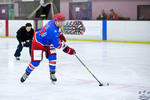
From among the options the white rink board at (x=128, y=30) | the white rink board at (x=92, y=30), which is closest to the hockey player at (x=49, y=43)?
the white rink board at (x=128, y=30)

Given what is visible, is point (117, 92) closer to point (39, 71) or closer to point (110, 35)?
point (39, 71)

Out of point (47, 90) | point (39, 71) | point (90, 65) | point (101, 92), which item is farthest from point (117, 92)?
point (90, 65)

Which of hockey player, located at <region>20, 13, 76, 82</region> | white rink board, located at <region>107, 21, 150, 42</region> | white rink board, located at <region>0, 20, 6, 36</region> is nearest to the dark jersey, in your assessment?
hockey player, located at <region>20, 13, 76, 82</region>

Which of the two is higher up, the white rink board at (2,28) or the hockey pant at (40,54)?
the white rink board at (2,28)

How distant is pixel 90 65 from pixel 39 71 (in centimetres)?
126

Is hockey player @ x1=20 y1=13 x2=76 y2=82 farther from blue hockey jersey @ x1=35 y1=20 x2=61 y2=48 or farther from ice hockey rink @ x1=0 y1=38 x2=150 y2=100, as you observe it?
ice hockey rink @ x1=0 y1=38 x2=150 y2=100

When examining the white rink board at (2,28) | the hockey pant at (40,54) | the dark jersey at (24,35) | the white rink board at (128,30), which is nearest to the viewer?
the hockey pant at (40,54)

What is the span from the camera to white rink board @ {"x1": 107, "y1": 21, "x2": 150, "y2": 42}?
1227 centimetres

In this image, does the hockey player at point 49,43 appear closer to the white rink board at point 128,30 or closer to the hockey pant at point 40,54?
the hockey pant at point 40,54

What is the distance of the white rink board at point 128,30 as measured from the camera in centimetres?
1227

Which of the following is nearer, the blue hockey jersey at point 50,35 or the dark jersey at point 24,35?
the blue hockey jersey at point 50,35

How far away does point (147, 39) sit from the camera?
1219 centimetres

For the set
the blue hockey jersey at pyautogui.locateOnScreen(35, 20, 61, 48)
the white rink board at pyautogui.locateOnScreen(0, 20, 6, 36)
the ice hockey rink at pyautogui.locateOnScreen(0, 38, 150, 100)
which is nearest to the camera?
the ice hockey rink at pyautogui.locateOnScreen(0, 38, 150, 100)

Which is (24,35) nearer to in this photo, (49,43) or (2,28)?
(49,43)
